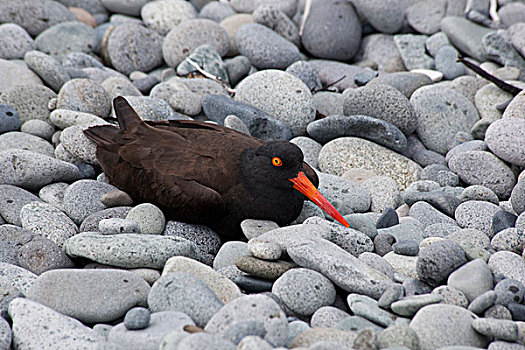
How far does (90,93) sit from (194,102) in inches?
46.6

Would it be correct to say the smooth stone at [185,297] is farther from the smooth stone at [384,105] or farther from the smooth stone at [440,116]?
the smooth stone at [440,116]

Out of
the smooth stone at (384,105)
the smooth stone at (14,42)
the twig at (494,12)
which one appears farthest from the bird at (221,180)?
the twig at (494,12)

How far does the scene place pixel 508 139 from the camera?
A: 6141 mm

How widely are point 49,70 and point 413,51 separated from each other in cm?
503

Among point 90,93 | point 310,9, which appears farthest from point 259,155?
point 310,9

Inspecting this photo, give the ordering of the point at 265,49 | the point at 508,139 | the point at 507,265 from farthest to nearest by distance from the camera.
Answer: the point at 265,49, the point at 508,139, the point at 507,265

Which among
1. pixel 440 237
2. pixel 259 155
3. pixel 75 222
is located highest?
pixel 259 155

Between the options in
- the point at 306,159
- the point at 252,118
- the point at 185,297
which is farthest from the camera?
the point at 252,118

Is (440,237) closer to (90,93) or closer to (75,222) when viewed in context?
(75,222)

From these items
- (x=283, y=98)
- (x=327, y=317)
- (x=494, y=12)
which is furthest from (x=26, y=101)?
(x=494, y=12)

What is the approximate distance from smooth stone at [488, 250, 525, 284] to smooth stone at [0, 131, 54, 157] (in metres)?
4.39

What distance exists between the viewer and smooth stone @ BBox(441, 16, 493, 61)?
27.8 ft

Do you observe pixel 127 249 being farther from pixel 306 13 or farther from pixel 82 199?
pixel 306 13

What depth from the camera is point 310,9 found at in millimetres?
9188
